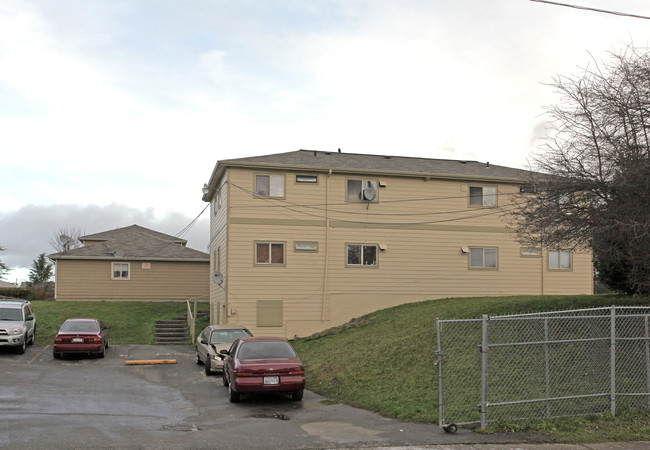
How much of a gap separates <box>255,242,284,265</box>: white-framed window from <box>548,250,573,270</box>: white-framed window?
1275 centimetres

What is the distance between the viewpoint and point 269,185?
84.9 feet

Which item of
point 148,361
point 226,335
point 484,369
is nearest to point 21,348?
point 148,361

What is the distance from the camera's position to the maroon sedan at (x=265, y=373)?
13.3 meters

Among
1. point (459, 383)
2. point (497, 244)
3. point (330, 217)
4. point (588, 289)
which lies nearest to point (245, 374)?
point (459, 383)

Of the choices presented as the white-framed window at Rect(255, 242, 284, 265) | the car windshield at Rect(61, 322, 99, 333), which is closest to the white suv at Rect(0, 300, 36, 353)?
the car windshield at Rect(61, 322, 99, 333)

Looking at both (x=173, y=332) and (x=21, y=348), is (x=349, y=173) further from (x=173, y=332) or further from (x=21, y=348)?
(x=21, y=348)

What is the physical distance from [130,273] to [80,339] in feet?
52.6

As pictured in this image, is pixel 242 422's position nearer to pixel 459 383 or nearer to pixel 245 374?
pixel 245 374

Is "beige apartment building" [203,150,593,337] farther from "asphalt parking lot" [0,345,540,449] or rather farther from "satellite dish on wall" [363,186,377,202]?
"asphalt parking lot" [0,345,540,449]

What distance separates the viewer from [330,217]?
86.6 ft

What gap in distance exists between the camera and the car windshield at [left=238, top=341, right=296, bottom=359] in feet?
45.9

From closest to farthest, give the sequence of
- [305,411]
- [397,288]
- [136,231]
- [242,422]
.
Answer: [242,422]
[305,411]
[397,288]
[136,231]

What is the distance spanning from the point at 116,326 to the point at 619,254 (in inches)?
906

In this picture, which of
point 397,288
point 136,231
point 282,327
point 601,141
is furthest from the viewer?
point 136,231
